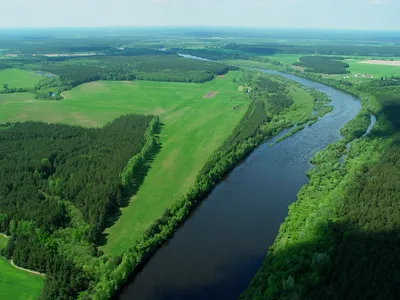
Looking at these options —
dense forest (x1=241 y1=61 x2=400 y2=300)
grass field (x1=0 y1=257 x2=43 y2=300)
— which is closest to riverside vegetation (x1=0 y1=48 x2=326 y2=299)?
grass field (x1=0 y1=257 x2=43 y2=300)

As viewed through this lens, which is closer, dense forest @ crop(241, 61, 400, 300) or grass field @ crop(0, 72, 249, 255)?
dense forest @ crop(241, 61, 400, 300)

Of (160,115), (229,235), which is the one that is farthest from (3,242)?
(160,115)

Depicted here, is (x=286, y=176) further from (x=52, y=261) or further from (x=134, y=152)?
(x=52, y=261)

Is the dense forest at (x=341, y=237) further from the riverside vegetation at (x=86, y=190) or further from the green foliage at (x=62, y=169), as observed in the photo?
the green foliage at (x=62, y=169)

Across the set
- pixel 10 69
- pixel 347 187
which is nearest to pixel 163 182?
pixel 347 187

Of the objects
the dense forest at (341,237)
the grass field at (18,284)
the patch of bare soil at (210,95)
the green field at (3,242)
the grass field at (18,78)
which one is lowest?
the grass field at (18,284)

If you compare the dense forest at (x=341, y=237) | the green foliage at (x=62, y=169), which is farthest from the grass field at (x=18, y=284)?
the dense forest at (x=341, y=237)

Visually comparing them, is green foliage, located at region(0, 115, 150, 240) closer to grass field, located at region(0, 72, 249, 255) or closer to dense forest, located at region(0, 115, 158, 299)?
dense forest, located at region(0, 115, 158, 299)
